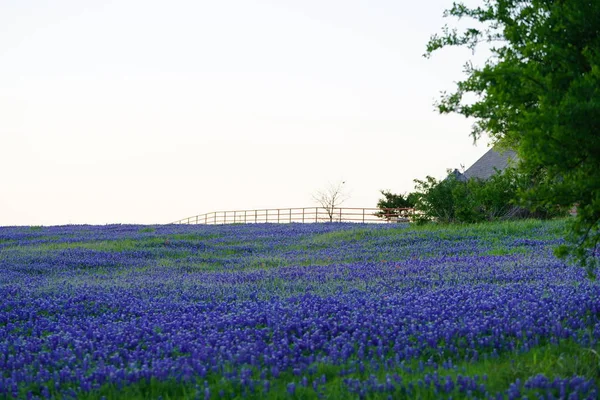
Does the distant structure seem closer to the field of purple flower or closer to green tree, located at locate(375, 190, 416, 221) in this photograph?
green tree, located at locate(375, 190, 416, 221)

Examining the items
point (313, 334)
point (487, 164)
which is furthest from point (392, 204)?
point (313, 334)

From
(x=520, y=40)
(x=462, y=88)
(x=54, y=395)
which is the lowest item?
(x=54, y=395)

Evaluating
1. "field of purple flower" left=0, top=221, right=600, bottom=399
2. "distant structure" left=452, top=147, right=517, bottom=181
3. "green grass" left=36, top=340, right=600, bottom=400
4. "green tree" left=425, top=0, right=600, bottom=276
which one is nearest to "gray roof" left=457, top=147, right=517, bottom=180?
"distant structure" left=452, top=147, right=517, bottom=181

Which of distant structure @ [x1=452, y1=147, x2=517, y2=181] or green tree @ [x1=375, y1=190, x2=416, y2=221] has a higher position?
distant structure @ [x1=452, y1=147, x2=517, y2=181]

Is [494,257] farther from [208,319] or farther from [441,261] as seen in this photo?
[208,319]

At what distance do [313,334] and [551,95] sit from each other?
400 centimetres

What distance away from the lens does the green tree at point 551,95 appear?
23.2 feet

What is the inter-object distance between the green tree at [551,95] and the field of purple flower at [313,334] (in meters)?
1.75

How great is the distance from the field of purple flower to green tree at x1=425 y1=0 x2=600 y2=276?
1749mm

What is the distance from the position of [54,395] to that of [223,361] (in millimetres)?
1802

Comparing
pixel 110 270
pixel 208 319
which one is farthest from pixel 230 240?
pixel 208 319

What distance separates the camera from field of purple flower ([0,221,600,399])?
6.52 meters

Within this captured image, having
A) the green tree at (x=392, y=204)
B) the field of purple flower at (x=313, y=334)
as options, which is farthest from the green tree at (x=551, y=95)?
the green tree at (x=392, y=204)

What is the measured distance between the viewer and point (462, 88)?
9.05m
